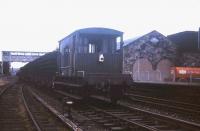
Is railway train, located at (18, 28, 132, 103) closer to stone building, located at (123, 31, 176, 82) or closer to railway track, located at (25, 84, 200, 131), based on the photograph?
railway track, located at (25, 84, 200, 131)

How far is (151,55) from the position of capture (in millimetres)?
44438

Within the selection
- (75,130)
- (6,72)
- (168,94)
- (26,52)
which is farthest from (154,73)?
(6,72)

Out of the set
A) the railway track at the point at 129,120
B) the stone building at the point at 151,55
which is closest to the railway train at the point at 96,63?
the railway track at the point at 129,120

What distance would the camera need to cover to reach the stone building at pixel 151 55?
140 feet

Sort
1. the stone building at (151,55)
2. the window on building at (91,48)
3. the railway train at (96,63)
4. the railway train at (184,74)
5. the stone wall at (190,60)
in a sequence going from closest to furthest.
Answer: the railway train at (96,63), the window on building at (91,48), the railway train at (184,74), the stone building at (151,55), the stone wall at (190,60)

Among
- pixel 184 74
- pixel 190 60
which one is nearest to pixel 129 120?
pixel 184 74

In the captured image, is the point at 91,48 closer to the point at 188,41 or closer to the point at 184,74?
the point at 184,74

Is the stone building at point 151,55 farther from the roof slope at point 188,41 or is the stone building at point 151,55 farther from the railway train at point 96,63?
the railway train at point 96,63

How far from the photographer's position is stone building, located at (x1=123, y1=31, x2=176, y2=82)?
4266cm

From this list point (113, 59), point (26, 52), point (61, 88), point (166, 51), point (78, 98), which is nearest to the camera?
point (78, 98)

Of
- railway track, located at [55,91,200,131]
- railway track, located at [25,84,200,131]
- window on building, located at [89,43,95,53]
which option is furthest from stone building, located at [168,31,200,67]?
railway track, located at [55,91,200,131]

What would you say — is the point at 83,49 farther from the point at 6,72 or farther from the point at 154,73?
the point at 6,72

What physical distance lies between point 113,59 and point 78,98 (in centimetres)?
247

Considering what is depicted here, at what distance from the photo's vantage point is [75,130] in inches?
361
